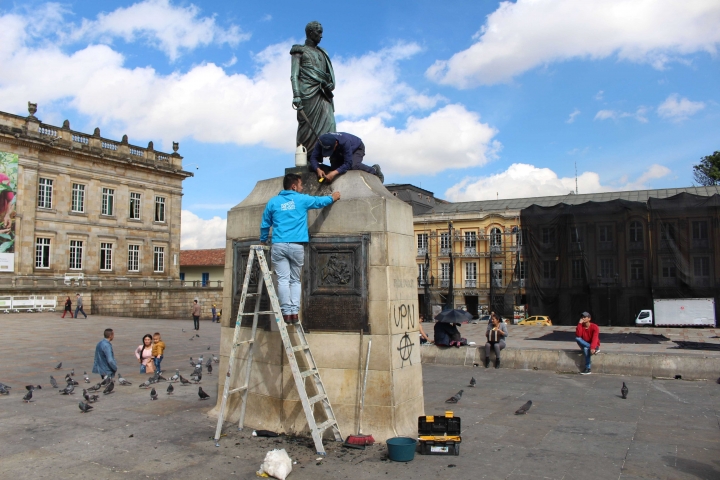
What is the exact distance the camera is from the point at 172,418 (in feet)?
23.0

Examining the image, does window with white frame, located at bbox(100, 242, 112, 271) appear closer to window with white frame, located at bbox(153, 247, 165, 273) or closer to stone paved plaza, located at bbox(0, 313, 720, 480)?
window with white frame, located at bbox(153, 247, 165, 273)

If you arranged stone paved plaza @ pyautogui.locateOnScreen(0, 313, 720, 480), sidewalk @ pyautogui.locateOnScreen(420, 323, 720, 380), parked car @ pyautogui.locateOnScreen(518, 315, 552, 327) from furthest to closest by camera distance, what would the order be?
parked car @ pyautogui.locateOnScreen(518, 315, 552, 327) → sidewalk @ pyautogui.locateOnScreen(420, 323, 720, 380) → stone paved plaza @ pyautogui.locateOnScreen(0, 313, 720, 480)

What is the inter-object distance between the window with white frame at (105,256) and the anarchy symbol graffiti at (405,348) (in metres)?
43.4

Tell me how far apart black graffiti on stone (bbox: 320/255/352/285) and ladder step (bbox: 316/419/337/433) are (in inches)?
59.0

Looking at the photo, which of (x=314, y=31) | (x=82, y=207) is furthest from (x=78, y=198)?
(x=314, y=31)

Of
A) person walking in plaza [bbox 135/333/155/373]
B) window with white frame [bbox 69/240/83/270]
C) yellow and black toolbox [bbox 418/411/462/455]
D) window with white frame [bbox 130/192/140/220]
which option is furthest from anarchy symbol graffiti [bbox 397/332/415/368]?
window with white frame [bbox 130/192/140/220]

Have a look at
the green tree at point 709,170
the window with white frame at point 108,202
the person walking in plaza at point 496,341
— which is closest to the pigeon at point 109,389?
the person walking in plaza at point 496,341

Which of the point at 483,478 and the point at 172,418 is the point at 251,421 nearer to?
the point at 172,418

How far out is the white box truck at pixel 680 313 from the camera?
32.3m

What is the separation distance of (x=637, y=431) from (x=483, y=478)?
284 centimetres

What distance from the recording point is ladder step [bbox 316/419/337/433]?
5.55 meters

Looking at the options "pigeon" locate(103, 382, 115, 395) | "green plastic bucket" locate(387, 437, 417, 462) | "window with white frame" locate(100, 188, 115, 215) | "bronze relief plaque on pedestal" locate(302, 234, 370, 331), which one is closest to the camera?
"green plastic bucket" locate(387, 437, 417, 462)

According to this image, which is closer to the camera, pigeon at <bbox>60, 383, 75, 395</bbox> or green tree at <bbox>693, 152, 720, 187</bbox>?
Result: pigeon at <bbox>60, 383, 75, 395</bbox>

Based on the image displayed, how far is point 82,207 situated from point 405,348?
43156 mm
